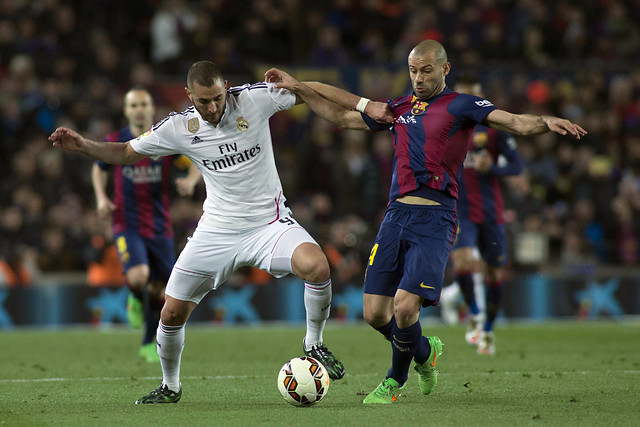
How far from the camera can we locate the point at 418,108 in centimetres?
684

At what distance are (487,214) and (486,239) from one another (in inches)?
11.4

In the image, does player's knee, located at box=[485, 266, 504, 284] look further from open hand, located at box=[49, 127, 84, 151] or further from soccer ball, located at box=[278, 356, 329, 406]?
open hand, located at box=[49, 127, 84, 151]

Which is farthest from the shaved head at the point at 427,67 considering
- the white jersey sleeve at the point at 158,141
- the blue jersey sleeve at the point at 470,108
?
the white jersey sleeve at the point at 158,141

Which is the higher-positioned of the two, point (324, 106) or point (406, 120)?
point (324, 106)

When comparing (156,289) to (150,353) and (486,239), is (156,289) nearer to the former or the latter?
(150,353)

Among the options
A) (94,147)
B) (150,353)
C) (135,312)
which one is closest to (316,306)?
(94,147)

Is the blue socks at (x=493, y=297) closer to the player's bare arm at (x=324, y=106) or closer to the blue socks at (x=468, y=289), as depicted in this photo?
the blue socks at (x=468, y=289)

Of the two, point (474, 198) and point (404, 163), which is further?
point (474, 198)

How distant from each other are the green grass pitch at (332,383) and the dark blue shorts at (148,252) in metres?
1.02

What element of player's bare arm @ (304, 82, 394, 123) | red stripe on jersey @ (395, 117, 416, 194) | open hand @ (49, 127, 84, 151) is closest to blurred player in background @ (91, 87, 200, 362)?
open hand @ (49, 127, 84, 151)

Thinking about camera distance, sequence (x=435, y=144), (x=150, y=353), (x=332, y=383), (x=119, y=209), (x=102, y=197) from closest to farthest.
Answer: (x=435, y=144)
(x=332, y=383)
(x=102, y=197)
(x=150, y=353)
(x=119, y=209)

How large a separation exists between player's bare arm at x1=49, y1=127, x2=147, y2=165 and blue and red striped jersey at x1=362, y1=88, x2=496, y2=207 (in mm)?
1977

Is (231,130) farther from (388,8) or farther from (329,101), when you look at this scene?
(388,8)

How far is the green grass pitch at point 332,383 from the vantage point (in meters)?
6.16
